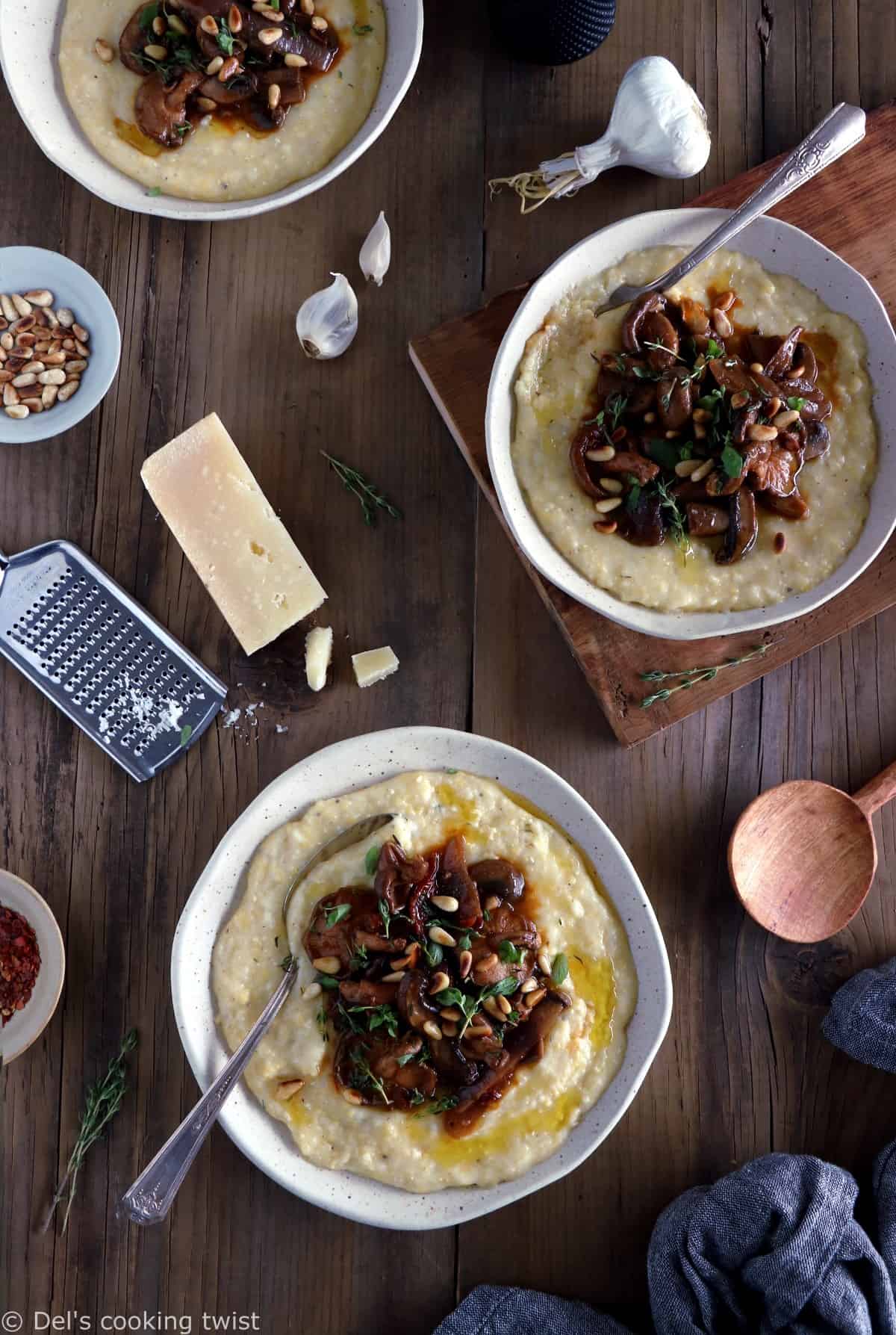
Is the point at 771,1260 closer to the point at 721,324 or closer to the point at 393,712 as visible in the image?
the point at 393,712

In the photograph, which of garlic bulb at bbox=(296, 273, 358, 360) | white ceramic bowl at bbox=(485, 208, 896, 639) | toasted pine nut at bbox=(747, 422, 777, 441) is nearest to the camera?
toasted pine nut at bbox=(747, 422, 777, 441)

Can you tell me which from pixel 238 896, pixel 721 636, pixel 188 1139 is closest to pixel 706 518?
pixel 721 636

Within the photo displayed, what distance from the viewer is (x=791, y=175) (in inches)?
111

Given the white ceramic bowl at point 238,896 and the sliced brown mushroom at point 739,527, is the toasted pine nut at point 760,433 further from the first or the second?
the white ceramic bowl at point 238,896

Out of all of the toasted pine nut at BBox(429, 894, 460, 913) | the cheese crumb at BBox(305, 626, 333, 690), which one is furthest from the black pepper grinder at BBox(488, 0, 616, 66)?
the toasted pine nut at BBox(429, 894, 460, 913)

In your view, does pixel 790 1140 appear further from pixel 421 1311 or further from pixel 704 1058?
pixel 421 1311

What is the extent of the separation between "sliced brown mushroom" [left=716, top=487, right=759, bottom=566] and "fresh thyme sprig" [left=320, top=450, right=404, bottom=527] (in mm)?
1029

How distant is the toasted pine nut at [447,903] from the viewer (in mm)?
2854

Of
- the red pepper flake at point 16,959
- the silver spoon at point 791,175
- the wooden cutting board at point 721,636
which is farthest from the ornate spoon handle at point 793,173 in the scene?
the red pepper flake at point 16,959

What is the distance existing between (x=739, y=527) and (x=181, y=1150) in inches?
89.2

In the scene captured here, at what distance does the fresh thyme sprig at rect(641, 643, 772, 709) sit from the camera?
3.15 meters

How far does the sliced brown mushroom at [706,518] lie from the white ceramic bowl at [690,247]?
242mm

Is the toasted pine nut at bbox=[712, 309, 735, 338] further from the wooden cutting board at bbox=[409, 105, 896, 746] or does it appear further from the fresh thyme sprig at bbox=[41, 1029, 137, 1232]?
A: the fresh thyme sprig at bbox=[41, 1029, 137, 1232]

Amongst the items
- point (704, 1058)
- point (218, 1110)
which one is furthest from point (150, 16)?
point (704, 1058)
